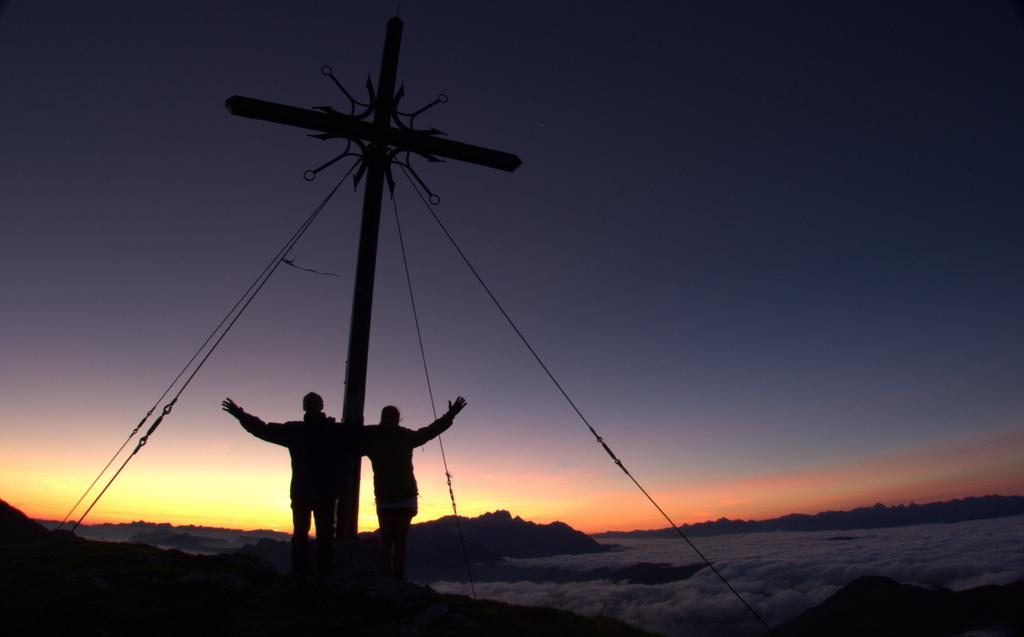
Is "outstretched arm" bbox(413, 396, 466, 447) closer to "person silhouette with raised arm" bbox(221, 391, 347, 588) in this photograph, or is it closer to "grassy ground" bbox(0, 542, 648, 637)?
"person silhouette with raised arm" bbox(221, 391, 347, 588)

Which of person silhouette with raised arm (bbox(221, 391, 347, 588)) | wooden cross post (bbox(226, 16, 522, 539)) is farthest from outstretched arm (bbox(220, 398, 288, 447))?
wooden cross post (bbox(226, 16, 522, 539))

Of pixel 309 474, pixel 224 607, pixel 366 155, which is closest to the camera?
pixel 224 607

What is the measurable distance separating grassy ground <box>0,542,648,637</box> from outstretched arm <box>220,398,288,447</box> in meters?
1.93

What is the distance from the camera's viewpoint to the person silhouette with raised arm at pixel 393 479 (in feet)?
27.3

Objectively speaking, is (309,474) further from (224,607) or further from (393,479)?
(224,607)

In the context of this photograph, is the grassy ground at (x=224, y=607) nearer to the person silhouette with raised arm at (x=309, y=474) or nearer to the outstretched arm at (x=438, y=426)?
the person silhouette with raised arm at (x=309, y=474)

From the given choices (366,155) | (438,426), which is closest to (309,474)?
(438,426)

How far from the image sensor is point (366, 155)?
10570mm

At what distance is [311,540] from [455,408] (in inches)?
120

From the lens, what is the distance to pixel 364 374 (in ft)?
30.3

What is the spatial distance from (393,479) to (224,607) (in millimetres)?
2801

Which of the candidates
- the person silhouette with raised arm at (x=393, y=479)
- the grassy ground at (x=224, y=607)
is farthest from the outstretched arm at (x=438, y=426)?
the grassy ground at (x=224, y=607)

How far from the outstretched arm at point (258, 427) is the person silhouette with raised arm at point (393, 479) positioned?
1.25 meters

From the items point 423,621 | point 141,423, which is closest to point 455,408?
point 423,621
